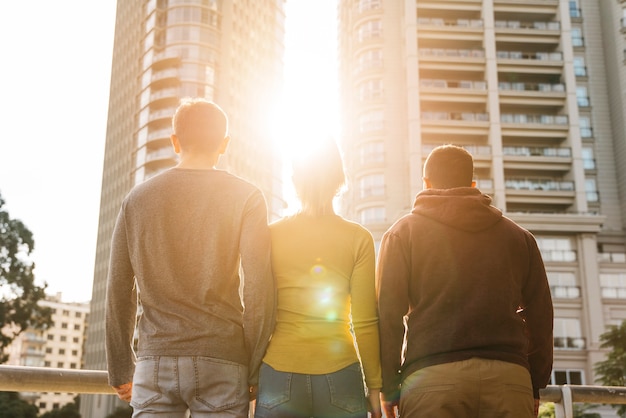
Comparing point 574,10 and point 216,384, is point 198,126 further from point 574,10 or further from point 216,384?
point 574,10

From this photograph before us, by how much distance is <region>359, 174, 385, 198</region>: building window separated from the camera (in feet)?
166

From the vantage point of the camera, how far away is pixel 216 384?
2727mm

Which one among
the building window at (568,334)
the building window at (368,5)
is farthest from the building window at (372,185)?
the building window at (568,334)

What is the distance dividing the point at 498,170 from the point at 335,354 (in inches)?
1940

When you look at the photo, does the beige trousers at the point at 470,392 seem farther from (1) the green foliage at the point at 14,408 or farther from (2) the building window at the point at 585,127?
(2) the building window at the point at 585,127

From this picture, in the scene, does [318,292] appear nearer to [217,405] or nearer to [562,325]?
[217,405]

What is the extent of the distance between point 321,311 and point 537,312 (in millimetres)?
1237

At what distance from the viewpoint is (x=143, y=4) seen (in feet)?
253

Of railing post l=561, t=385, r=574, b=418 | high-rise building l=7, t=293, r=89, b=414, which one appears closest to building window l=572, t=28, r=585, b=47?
railing post l=561, t=385, r=574, b=418

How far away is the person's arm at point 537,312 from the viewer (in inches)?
131

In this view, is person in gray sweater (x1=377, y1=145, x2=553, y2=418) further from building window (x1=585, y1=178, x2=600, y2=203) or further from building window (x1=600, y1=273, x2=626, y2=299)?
building window (x1=585, y1=178, x2=600, y2=203)

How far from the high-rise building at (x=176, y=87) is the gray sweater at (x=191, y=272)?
214 feet

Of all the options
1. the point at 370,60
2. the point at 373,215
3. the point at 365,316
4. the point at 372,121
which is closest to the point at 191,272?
the point at 365,316

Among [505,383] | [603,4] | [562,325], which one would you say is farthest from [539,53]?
[505,383]
